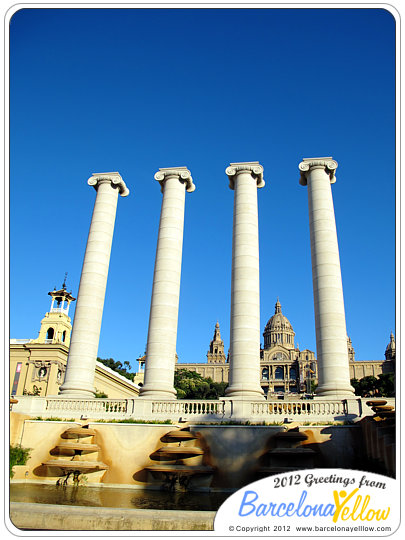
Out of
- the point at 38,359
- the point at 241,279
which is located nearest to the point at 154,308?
the point at 241,279

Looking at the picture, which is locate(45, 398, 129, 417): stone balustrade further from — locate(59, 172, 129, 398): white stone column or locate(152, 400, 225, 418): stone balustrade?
locate(152, 400, 225, 418): stone balustrade

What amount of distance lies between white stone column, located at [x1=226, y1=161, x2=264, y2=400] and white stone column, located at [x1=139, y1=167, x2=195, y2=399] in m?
7.73

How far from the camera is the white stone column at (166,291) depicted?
55125 mm

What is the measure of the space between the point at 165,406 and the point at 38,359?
261 feet

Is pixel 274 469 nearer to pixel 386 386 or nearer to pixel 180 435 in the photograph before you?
pixel 180 435

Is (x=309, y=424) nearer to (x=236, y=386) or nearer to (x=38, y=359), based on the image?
(x=236, y=386)

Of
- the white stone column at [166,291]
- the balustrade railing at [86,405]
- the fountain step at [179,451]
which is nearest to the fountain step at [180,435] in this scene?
the fountain step at [179,451]

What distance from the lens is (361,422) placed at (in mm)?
41875

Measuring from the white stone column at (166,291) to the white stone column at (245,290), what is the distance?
773 centimetres

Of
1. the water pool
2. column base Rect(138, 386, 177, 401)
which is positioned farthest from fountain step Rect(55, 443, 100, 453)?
column base Rect(138, 386, 177, 401)

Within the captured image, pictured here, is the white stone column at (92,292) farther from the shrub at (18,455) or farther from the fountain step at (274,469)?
the fountain step at (274,469)

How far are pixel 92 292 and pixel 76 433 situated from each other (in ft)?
71.8

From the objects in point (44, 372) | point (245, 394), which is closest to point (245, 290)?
point (245, 394)
